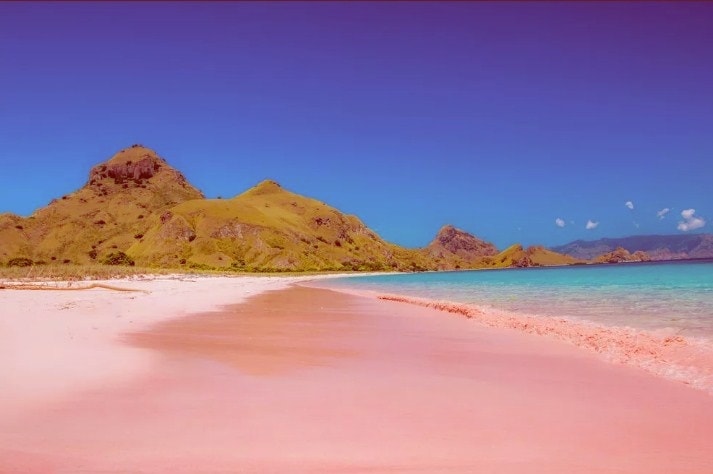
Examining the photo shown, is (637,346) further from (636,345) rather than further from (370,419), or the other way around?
(370,419)

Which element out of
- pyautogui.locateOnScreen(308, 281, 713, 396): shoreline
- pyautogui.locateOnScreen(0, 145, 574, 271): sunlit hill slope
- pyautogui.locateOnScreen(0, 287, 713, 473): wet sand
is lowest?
pyautogui.locateOnScreen(308, 281, 713, 396): shoreline

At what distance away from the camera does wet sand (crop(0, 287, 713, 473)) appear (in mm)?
4730

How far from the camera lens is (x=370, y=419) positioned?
19.6ft

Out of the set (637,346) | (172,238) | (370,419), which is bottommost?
(637,346)

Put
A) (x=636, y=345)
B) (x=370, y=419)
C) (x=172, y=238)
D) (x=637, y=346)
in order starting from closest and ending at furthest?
(x=370, y=419) < (x=637, y=346) < (x=636, y=345) < (x=172, y=238)

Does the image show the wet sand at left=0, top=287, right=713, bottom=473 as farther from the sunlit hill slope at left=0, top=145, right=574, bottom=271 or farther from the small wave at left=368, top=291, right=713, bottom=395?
the sunlit hill slope at left=0, top=145, right=574, bottom=271

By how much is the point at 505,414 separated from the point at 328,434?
219cm

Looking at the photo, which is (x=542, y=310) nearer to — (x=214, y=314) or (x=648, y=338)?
(x=648, y=338)

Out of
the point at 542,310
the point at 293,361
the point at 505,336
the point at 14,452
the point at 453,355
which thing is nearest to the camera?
the point at 14,452

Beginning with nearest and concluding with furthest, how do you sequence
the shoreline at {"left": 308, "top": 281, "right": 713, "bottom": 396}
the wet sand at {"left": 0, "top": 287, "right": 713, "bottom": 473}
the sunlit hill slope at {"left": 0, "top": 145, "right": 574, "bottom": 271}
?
the wet sand at {"left": 0, "top": 287, "right": 713, "bottom": 473}, the shoreline at {"left": 308, "top": 281, "right": 713, "bottom": 396}, the sunlit hill slope at {"left": 0, "top": 145, "right": 574, "bottom": 271}

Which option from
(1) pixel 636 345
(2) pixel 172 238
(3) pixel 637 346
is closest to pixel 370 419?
(3) pixel 637 346

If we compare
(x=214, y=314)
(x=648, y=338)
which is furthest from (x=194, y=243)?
(x=648, y=338)

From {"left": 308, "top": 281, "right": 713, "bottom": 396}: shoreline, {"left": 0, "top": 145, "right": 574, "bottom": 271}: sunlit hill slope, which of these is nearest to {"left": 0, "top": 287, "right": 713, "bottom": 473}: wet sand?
{"left": 308, "top": 281, "right": 713, "bottom": 396}: shoreline

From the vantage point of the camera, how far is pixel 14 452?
189 inches
